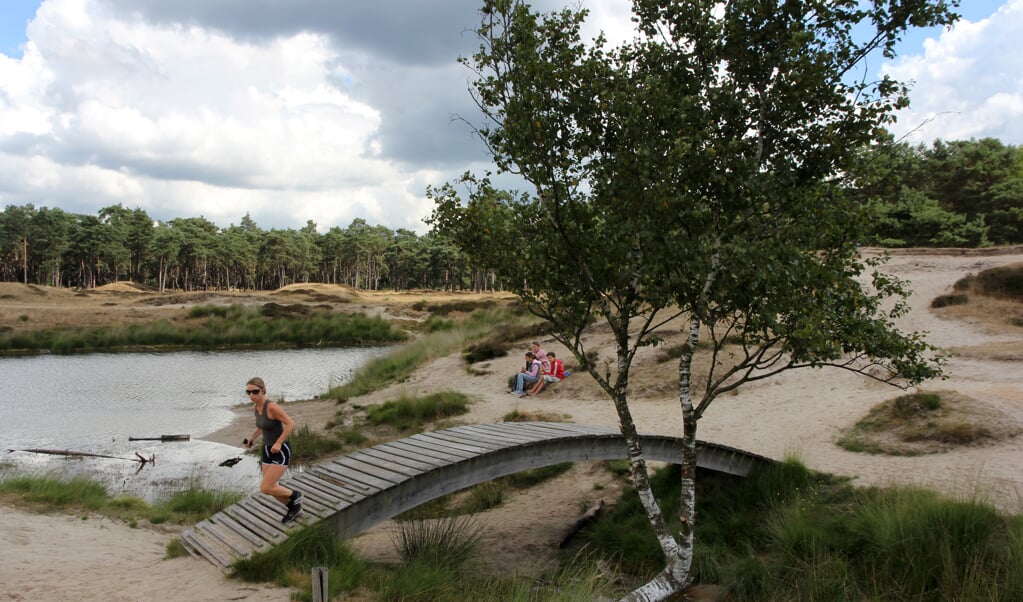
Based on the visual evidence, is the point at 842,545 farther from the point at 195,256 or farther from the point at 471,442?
the point at 195,256

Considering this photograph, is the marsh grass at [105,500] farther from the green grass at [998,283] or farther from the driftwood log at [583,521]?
the green grass at [998,283]

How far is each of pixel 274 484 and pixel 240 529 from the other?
848mm

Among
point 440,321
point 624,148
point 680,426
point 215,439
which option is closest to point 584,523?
point 680,426

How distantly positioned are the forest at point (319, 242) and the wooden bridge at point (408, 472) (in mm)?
2948

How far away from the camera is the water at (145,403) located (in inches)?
609

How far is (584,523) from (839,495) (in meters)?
3.84

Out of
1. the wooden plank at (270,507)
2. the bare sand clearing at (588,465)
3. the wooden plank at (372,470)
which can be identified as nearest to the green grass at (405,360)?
the bare sand clearing at (588,465)

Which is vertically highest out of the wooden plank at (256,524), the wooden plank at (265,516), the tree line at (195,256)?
the tree line at (195,256)

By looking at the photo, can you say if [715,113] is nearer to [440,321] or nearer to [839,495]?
[839,495]

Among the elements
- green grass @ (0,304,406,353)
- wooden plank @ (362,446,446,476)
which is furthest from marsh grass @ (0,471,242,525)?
green grass @ (0,304,406,353)

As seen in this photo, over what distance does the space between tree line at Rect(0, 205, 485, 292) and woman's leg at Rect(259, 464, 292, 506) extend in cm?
7566

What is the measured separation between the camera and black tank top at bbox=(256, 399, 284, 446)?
7906 mm

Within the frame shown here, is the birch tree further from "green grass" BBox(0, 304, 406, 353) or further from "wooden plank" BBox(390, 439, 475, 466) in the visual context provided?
"green grass" BBox(0, 304, 406, 353)

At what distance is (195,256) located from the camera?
91.1m
